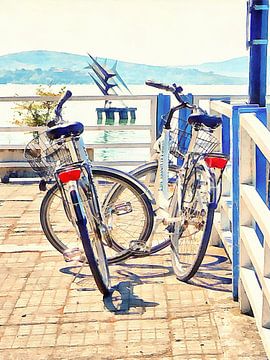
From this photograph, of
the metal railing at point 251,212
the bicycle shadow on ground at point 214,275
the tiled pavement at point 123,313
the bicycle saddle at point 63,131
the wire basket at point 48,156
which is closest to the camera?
the metal railing at point 251,212

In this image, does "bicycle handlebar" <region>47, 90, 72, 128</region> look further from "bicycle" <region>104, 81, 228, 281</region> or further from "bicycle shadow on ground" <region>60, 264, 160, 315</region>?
"bicycle shadow on ground" <region>60, 264, 160, 315</region>

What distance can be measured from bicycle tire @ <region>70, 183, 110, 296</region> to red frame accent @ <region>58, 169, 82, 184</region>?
0.06 meters

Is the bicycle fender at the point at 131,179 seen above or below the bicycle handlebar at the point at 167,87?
below

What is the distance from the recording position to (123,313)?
285 cm

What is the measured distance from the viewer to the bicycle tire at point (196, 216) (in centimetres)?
296

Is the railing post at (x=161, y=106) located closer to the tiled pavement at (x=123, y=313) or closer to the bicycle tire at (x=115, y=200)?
the bicycle tire at (x=115, y=200)

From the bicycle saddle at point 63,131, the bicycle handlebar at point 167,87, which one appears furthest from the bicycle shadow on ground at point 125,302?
the bicycle handlebar at point 167,87

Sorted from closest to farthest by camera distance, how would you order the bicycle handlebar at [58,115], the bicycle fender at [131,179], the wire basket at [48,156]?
the wire basket at [48,156] < the bicycle handlebar at [58,115] < the bicycle fender at [131,179]

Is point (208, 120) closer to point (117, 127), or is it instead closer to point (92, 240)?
point (92, 240)

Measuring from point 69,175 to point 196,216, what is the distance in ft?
2.46

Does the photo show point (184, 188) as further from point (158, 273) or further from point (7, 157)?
point (7, 157)

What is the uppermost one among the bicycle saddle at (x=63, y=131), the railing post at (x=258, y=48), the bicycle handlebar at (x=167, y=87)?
the railing post at (x=258, y=48)

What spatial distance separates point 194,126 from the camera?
3.16 metres

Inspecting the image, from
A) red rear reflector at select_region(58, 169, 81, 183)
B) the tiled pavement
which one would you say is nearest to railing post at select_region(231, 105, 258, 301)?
the tiled pavement
